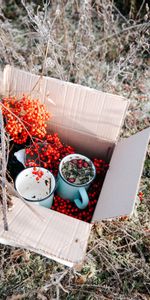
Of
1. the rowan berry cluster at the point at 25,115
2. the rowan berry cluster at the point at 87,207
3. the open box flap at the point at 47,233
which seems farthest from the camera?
the rowan berry cluster at the point at 87,207

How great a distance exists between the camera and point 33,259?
1.32 m

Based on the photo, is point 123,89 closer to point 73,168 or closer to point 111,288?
point 73,168

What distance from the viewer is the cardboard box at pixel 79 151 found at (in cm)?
87

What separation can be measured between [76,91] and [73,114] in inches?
4.5

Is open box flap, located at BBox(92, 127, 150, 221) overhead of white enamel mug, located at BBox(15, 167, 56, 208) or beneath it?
overhead

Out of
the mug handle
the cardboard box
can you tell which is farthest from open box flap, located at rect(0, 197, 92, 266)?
the mug handle

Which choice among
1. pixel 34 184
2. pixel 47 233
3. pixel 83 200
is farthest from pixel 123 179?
pixel 34 184

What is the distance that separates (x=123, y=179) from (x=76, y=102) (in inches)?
15.4

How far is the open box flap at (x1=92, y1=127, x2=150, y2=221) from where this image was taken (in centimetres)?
92

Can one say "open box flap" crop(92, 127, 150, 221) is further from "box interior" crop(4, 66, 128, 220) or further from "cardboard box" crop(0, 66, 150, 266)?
"box interior" crop(4, 66, 128, 220)

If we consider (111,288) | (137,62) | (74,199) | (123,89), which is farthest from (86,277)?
(137,62)

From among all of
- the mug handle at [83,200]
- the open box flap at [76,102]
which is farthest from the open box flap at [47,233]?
the open box flap at [76,102]

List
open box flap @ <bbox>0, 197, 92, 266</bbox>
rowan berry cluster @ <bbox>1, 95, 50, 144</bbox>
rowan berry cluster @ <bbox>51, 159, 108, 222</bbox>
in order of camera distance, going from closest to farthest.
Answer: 1. open box flap @ <bbox>0, 197, 92, 266</bbox>
2. rowan berry cluster @ <bbox>1, 95, 50, 144</bbox>
3. rowan berry cluster @ <bbox>51, 159, 108, 222</bbox>

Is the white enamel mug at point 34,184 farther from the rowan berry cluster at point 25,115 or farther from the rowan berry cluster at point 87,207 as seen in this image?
the rowan berry cluster at point 25,115
